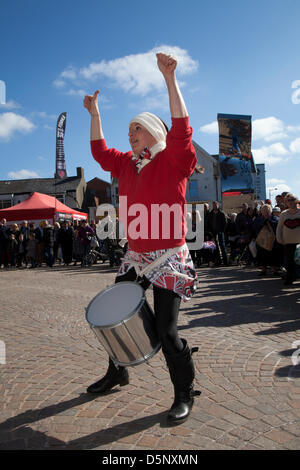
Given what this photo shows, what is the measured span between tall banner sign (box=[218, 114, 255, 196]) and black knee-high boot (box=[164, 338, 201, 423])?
85.6 ft

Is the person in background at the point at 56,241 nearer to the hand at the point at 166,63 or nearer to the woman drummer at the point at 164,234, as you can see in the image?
the woman drummer at the point at 164,234

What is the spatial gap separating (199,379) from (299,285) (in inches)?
222

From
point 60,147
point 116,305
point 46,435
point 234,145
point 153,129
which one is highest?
point 60,147

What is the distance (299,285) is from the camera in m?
8.16

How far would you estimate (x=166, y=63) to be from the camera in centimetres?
230

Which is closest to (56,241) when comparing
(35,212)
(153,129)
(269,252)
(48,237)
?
(48,237)

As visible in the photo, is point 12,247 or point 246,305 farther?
point 12,247

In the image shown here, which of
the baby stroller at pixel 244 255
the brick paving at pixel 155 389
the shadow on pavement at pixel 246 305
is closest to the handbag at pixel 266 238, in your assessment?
the shadow on pavement at pixel 246 305

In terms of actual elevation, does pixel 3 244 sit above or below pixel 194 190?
below

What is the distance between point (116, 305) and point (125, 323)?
18 cm

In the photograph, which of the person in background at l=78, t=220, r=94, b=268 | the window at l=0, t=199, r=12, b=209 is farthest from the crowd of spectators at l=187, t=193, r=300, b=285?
the window at l=0, t=199, r=12, b=209

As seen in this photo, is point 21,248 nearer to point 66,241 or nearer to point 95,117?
point 66,241
